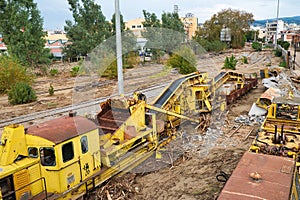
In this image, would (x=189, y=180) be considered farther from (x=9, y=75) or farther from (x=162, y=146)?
(x=9, y=75)

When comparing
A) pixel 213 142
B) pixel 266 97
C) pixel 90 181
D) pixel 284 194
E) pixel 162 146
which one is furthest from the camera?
pixel 266 97

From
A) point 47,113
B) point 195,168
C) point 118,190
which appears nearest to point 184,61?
point 47,113

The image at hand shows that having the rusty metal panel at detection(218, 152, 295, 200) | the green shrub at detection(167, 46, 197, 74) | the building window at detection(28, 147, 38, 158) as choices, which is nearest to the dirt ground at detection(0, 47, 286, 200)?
the rusty metal panel at detection(218, 152, 295, 200)

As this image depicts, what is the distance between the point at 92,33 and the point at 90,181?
104ft

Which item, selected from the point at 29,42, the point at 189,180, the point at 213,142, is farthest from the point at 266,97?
the point at 29,42

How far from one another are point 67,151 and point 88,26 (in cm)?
3266

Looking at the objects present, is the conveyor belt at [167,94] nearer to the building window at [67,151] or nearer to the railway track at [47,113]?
the building window at [67,151]

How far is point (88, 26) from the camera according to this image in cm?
3647

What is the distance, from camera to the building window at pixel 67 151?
600cm

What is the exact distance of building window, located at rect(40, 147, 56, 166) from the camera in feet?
19.6

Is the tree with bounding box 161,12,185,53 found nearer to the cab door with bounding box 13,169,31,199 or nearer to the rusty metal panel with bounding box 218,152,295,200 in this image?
the rusty metal panel with bounding box 218,152,295,200

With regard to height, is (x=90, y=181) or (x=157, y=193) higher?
(x=90, y=181)

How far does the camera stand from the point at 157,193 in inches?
287

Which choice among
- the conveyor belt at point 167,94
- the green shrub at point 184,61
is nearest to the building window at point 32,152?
the conveyor belt at point 167,94
